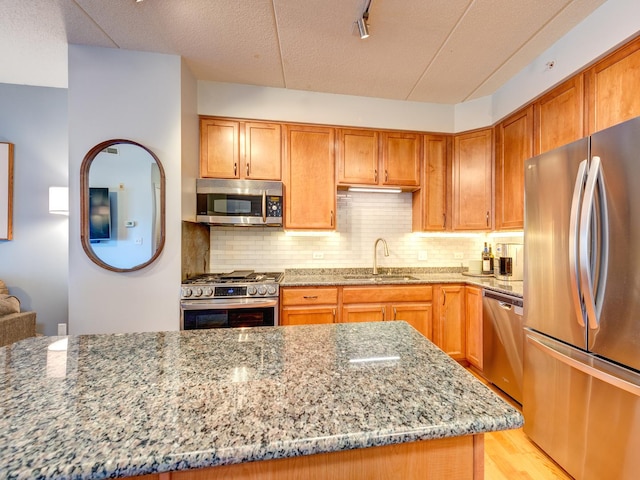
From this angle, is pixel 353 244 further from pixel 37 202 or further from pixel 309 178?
pixel 37 202

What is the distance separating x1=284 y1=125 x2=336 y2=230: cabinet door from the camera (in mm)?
2684

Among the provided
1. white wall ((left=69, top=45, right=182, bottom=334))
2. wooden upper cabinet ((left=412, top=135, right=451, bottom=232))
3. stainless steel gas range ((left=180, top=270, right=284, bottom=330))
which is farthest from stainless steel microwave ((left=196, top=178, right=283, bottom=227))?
wooden upper cabinet ((left=412, top=135, right=451, bottom=232))

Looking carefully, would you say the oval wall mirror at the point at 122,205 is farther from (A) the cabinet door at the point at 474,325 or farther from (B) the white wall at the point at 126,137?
(A) the cabinet door at the point at 474,325

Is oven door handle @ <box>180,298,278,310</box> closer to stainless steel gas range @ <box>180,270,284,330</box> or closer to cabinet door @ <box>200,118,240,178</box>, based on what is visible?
stainless steel gas range @ <box>180,270,284,330</box>

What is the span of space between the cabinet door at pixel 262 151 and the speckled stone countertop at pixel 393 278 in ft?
3.38

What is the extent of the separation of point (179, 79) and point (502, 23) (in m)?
2.38

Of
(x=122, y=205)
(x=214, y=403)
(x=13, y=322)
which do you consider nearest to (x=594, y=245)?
(x=214, y=403)

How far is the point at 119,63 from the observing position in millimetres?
2127

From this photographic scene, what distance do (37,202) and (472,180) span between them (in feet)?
14.5

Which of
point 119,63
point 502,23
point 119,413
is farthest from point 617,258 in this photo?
point 119,63

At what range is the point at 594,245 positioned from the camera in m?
1.31

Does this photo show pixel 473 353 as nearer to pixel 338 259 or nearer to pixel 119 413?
pixel 338 259

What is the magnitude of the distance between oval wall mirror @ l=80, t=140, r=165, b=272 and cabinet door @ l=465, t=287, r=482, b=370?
9.03ft

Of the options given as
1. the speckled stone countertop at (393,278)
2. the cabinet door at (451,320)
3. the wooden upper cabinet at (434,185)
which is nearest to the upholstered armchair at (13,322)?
the speckled stone countertop at (393,278)
